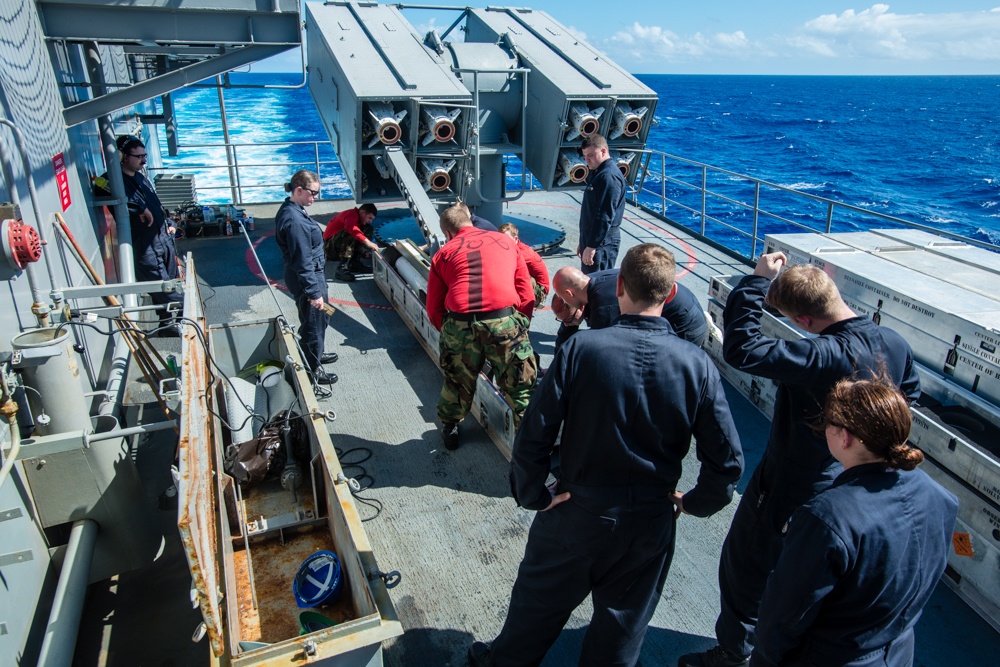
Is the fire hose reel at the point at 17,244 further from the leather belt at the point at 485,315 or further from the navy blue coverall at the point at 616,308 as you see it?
the navy blue coverall at the point at 616,308

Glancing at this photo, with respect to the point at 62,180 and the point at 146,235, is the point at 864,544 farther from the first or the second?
the point at 146,235

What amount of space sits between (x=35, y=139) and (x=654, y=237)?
301 inches

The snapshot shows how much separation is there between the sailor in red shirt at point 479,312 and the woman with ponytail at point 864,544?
2.54m

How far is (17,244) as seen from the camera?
3.30m

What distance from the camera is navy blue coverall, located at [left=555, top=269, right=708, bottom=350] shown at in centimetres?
344

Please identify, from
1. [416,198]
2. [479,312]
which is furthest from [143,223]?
[479,312]

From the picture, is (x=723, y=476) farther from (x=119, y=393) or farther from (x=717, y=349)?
(x=119, y=393)

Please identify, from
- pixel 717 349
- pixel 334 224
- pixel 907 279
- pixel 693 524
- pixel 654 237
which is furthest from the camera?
pixel 654 237

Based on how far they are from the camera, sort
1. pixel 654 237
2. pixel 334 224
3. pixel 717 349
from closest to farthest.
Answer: pixel 717 349, pixel 334 224, pixel 654 237

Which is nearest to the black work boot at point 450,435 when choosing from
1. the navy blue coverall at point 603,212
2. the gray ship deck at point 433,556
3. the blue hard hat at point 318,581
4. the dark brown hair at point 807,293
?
the gray ship deck at point 433,556

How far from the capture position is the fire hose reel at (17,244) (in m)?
3.24

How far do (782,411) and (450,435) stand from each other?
2.48 m

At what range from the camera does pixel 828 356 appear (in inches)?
100

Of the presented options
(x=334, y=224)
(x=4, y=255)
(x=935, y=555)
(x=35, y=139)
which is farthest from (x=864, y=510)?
(x=334, y=224)
